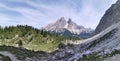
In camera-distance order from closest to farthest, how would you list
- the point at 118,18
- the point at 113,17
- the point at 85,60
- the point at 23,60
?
the point at 85,60 < the point at 23,60 < the point at 118,18 < the point at 113,17

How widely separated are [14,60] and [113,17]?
93.9 meters

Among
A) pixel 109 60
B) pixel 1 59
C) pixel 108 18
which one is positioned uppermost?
pixel 108 18

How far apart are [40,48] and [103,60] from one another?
14785 cm

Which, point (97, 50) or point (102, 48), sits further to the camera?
point (102, 48)

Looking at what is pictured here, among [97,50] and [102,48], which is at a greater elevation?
[102,48]

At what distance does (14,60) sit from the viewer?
8094 cm

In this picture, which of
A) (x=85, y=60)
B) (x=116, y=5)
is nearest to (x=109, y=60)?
(x=85, y=60)

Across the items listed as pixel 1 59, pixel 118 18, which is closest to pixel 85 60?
pixel 1 59

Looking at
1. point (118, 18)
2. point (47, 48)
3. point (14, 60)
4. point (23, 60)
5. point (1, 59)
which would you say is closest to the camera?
point (1, 59)

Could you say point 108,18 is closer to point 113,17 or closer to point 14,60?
point 113,17

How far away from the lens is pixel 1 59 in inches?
2808

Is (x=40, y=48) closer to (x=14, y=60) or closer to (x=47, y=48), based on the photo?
(x=47, y=48)

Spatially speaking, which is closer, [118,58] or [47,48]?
[118,58]

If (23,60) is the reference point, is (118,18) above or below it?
above
